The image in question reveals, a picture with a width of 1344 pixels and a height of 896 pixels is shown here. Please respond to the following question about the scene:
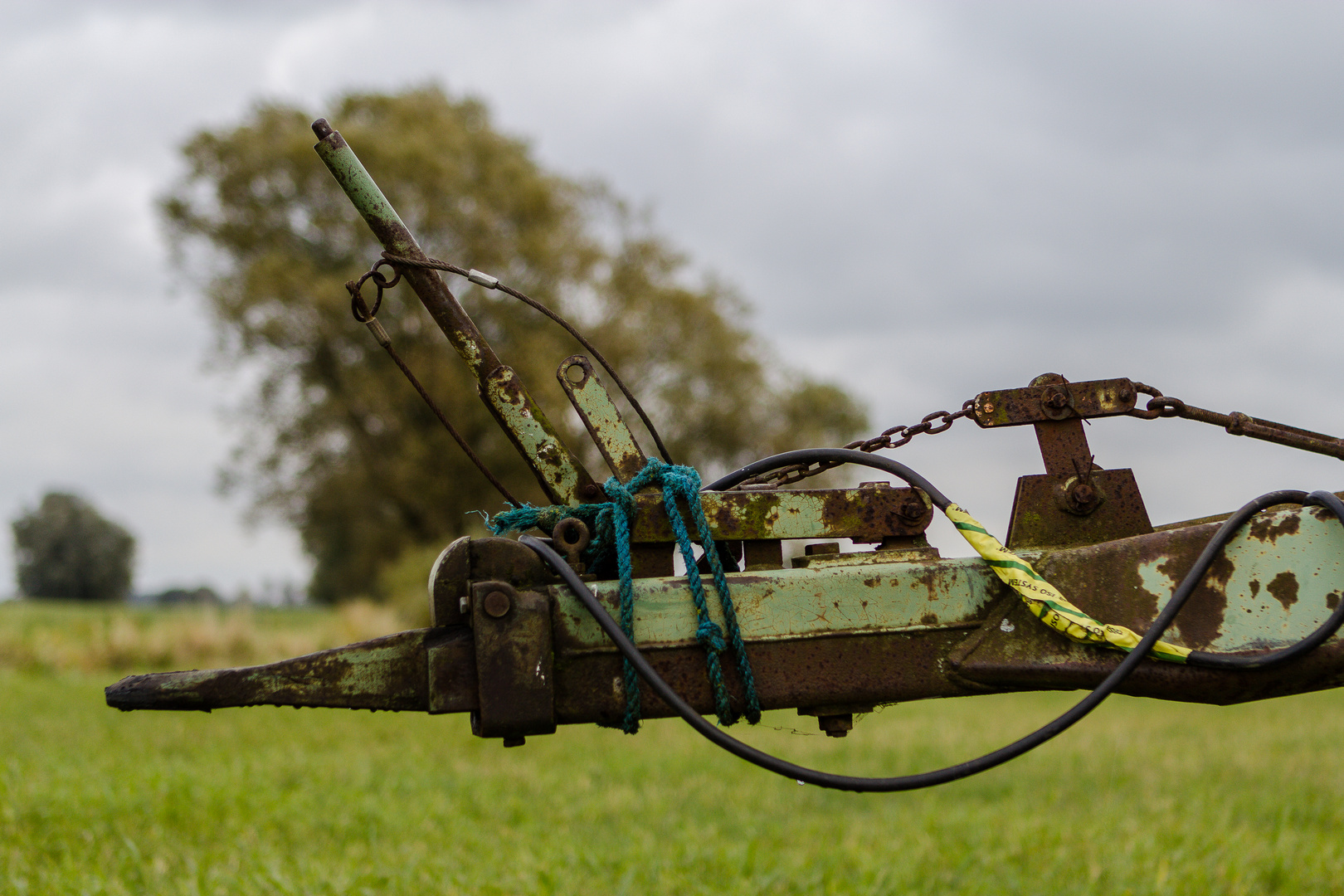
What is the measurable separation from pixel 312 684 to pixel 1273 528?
5.59ft

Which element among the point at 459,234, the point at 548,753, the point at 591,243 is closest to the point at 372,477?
the point at 459,234

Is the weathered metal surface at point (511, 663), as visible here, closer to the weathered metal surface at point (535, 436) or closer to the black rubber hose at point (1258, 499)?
the weathered metal surface at point (535, 436)

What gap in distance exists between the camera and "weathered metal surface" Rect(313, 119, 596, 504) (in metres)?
2.03

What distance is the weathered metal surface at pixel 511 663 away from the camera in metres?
1.73

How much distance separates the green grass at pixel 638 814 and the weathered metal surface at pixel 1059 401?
200 centimetres

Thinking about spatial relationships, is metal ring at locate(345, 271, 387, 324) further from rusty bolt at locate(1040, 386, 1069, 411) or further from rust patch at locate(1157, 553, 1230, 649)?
rust patch at locate(1157, 553, 1230, 649)

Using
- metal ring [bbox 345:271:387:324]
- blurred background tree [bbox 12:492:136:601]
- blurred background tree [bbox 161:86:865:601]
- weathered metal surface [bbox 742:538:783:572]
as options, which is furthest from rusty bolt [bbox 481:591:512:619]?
blurred background tree [bbox 12:492:136:601]

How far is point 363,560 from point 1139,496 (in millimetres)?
20261

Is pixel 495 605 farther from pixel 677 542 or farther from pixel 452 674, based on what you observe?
pixel 677 542

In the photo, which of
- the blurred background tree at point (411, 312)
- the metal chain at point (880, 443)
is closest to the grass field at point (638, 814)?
the metal chain at point (880, 443)

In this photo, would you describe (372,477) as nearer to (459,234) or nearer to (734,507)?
(459,234)

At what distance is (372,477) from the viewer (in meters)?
18.7

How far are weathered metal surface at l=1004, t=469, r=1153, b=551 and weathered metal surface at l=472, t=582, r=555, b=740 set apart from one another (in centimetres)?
95

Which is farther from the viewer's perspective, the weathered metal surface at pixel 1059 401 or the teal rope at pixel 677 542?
the weathered metal surface at pixel 1059 401
